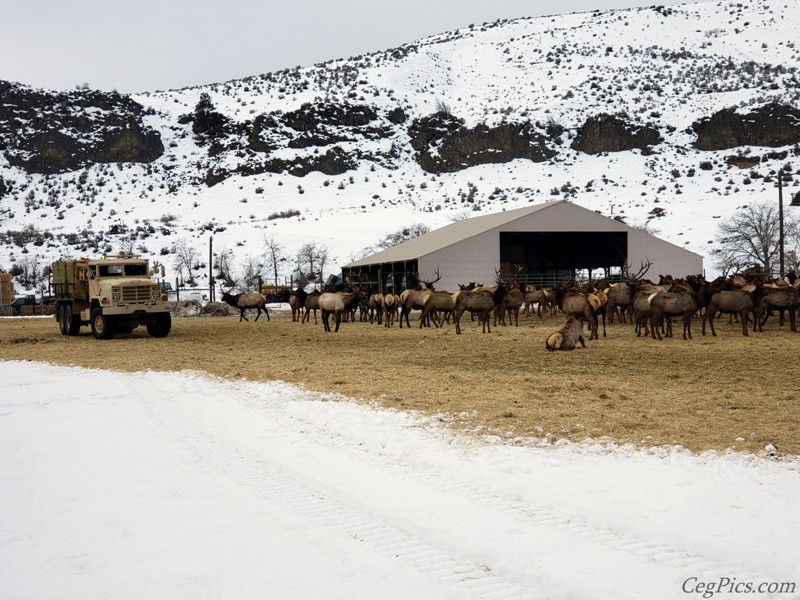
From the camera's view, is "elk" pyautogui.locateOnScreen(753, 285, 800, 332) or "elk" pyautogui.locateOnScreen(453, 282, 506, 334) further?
"elk" pyautogui.locateOnScreen(453, 282, 506, 334)

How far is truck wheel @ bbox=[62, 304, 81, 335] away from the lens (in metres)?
28.0

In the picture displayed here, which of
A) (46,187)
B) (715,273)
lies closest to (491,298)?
(715,273)

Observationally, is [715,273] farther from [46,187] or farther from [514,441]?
[46,187]

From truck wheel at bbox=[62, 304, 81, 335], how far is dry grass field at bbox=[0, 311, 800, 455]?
1918 mm

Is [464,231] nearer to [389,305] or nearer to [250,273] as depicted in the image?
[389,305]

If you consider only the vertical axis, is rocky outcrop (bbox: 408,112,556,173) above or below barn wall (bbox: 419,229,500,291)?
above

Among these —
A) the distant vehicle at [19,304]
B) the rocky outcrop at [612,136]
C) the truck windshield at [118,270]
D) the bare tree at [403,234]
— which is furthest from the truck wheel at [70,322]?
the rocky outcrop at [612,136]

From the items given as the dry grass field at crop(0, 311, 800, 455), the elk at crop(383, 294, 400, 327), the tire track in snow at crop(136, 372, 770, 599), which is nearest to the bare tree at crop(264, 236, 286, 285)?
the elk at crop(383, 294, 400, 327)

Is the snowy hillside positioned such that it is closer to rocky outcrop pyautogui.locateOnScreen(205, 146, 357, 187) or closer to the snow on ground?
rocky outcrop pyautogui.locateOnScreen(205, 146, 357, 187)

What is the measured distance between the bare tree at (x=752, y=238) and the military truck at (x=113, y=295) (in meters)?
40.6

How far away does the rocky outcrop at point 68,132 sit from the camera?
10819 centimetres

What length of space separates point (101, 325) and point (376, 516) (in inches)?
860

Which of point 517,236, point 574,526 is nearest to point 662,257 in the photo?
point 517,236

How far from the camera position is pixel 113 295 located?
2495cm
